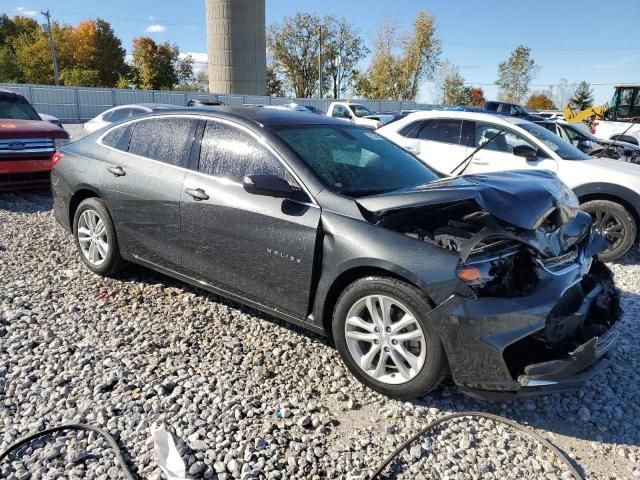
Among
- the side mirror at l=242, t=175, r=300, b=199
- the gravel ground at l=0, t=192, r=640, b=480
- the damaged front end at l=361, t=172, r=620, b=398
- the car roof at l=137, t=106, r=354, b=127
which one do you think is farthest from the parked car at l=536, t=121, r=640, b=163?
the side mirror at l=242, t=175, r=300, b=199

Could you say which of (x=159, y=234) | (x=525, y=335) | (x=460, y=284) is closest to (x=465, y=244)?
(x=460, y=284)

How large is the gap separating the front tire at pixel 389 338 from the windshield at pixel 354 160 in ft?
2.41

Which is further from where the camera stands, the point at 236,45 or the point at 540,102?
the point at 540,102

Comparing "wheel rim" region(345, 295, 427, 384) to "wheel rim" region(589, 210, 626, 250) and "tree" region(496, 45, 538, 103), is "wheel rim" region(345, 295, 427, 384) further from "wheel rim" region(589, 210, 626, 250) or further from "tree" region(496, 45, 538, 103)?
"tree" region(496, 45, 538, 103)

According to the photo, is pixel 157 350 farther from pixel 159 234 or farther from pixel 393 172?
pixel 393 172

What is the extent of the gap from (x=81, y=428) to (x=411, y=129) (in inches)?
250

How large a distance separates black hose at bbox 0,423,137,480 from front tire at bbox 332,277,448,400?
139cm

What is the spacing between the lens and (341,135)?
405 centimetres

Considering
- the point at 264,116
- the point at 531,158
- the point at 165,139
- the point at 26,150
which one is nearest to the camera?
the point at 264,116

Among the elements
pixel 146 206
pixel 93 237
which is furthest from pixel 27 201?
pixel 146 206

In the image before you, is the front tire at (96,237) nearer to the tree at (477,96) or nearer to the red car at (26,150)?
the red car at (26,150)

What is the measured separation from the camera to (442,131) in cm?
744

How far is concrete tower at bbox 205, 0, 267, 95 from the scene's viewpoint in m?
41.6

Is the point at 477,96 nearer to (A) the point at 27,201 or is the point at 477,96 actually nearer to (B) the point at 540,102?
(B) the point at 540,102
